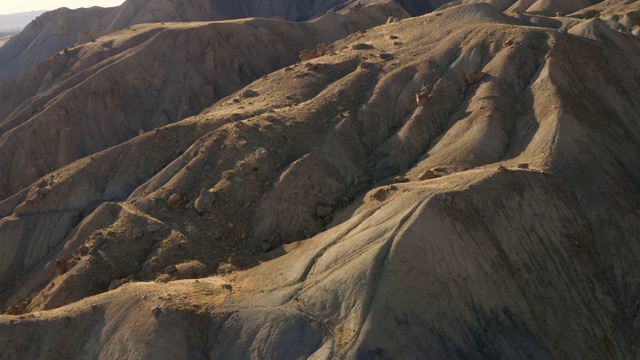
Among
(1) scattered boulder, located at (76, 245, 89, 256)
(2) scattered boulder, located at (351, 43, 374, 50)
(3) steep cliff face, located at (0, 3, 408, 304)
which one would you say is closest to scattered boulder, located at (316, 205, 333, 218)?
(3) steep cliff face, located at (0, 3, 408, 304)

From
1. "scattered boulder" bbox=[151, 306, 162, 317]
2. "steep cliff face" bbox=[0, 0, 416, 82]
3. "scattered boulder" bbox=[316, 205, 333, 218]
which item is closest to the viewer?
"scattered boulder" bbox=[151, 306, 162, 317]

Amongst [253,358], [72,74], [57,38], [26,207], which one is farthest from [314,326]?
[57,38]

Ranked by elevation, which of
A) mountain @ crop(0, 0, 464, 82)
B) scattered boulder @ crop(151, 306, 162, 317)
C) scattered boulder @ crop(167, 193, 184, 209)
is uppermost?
mountain @ crop(0, 0, 464, 82)

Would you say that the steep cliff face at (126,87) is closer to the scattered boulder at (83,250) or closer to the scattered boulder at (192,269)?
the scattered boulder at (83,250)

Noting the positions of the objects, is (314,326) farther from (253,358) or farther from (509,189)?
(509,189)

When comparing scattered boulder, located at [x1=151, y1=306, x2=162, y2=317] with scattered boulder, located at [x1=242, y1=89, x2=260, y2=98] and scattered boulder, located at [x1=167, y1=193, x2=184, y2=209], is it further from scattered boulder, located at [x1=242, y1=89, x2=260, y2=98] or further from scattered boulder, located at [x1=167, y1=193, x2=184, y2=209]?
scattered boulder, located at [x1=242, y1=89, x2=260, y2=98]
